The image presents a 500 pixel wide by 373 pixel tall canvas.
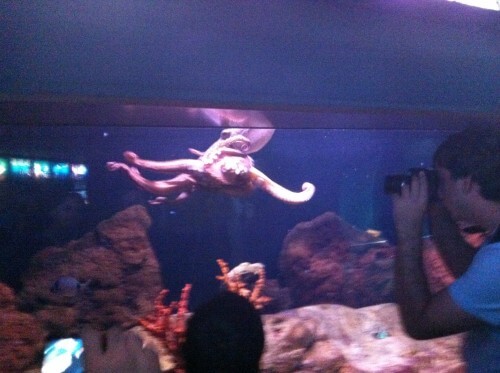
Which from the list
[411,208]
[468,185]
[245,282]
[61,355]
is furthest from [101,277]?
[468,185]

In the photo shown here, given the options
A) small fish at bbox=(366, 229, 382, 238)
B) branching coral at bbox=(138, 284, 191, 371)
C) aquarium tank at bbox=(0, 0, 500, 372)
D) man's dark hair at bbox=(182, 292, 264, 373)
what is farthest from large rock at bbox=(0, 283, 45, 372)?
small fish at bbox=(366, 229, 382, 238)

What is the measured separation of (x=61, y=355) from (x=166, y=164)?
3.42 ft

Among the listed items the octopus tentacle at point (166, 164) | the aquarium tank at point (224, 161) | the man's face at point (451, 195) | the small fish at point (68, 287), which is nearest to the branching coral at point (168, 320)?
the aquarium tank at point (224, 161)

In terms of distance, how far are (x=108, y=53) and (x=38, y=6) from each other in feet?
1.07

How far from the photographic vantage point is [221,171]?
2629 millimetres

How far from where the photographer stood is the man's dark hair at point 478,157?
1779 millimetres

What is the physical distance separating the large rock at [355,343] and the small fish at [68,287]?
3.41 feet

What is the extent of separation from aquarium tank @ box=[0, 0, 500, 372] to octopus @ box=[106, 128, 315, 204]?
0.01 meters

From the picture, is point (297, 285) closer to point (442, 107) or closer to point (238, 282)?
point (238, 282)

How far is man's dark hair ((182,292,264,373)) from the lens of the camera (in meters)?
1.22

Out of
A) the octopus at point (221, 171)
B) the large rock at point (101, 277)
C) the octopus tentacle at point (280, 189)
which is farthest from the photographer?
the octopus tentacle at point (280, 189)

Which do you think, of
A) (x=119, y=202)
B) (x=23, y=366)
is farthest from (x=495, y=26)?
(x=23, y=366)

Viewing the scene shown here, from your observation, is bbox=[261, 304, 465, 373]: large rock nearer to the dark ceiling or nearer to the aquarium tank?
the aquarium tank

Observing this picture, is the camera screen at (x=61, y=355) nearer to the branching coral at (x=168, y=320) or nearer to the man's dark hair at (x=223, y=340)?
the branching coral at (x=168, y=320)
